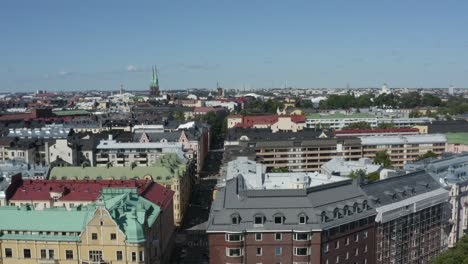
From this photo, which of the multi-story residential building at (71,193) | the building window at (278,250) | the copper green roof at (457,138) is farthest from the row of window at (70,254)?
the copper green roof at (457,138)

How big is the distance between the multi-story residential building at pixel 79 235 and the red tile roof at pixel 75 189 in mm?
16783

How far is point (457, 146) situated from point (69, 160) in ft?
361

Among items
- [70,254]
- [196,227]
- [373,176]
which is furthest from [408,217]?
[70,254]

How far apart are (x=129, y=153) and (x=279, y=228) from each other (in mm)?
77937

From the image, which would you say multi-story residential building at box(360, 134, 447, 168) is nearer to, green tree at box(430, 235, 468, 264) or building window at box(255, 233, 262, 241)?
green tree at box(430, 235, 468, 264)

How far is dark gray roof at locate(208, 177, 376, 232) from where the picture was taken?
59375mm

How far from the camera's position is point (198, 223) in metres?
101

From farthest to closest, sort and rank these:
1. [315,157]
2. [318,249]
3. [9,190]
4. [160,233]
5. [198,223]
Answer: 1. [315,157]
2. [198,223]
3. [9,190]
4. [160,233]
5. [318,249]

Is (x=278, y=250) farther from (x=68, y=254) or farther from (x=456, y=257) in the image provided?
(x=68, y=254)

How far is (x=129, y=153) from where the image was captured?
130 metres

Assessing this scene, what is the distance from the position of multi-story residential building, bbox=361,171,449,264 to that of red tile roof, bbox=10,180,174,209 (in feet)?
105

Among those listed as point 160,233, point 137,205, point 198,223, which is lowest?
point 198,223

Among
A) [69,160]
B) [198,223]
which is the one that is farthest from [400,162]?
[69,160]

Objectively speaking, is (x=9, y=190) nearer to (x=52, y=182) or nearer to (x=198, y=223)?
(x=52, y=182)
